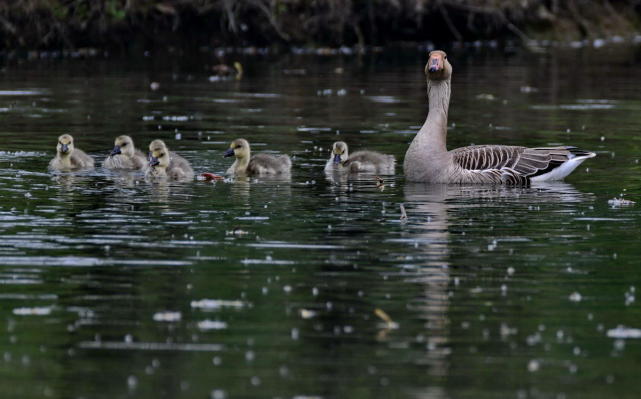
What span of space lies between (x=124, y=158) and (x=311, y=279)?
9.23 meters

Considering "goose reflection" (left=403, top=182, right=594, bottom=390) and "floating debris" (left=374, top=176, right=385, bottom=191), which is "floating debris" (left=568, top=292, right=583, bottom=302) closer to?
"goose reflection" (left=403, top=182, right=594, bottom=390)

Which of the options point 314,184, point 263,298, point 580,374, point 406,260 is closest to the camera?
point 580,374

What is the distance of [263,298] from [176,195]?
21.8ft

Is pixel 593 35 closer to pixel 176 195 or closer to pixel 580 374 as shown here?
pixel 176 195

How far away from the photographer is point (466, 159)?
19.7 meters

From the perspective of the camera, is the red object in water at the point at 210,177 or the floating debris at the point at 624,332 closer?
the floating debris at the point at 624,332

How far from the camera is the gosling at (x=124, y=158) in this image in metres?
21.2

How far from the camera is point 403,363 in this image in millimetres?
9977

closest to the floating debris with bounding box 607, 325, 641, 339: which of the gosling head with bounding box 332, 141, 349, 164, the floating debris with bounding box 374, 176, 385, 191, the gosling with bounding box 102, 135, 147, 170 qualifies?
the floating debris with bounding box 374, 176, 385, 191

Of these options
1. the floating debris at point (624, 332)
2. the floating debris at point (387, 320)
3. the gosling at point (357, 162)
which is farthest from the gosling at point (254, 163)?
the floating debris at point (624, 332)

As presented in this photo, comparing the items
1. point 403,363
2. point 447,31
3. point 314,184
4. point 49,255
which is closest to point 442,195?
point 314,184

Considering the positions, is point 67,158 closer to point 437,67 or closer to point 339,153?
point 339,153

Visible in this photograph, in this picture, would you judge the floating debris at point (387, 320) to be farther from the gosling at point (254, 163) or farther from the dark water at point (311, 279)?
the gosling at point (254, 163)

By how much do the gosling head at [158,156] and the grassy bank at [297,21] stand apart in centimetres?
2506
